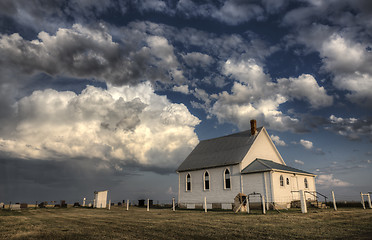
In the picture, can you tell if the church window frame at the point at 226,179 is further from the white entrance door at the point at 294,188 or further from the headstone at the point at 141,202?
the headstone at the point at 141,202

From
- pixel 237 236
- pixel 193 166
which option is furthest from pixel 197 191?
pixel 237 236

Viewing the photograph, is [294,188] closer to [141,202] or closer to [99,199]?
[141,202]

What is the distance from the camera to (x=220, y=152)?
129 feet

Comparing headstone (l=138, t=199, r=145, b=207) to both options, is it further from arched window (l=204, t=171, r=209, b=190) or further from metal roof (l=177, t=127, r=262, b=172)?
arched window (l=204, t=171, r=209, b=190)

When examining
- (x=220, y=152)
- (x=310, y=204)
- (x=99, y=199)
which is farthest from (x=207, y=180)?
(x=99, y=199)

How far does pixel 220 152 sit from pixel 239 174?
5818 millimetres

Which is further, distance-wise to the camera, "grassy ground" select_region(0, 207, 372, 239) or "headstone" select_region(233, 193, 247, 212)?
"headstone" select_region(233, 193, 247, 212)

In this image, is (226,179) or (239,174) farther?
(226,179)

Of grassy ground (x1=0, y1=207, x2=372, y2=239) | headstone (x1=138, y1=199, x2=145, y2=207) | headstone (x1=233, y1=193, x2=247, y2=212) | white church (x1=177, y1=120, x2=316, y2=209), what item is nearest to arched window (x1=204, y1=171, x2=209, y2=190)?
white church (x1=177, y1=120, x2=316, y2=209)

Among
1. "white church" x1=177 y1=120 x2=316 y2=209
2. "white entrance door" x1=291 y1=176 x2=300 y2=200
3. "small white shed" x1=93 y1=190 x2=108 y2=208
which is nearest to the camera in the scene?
"white church" x1=177 y1=120 x2=316 y2=209

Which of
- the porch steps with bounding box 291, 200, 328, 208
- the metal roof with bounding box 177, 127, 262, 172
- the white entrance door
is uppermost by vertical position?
the metal roof with bounding box 177, 127, 262, 172

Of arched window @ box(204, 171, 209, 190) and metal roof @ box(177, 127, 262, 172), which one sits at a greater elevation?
metal roof @ box(177, 127, 262, 172)

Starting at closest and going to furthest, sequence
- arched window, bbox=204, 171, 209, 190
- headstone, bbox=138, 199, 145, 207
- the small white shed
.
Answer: arched window, bbox=204, 171, 209, 190 → the small white shed → headstone, bbox=138, 199, 145, 207

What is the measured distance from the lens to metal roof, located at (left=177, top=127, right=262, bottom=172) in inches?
1419
